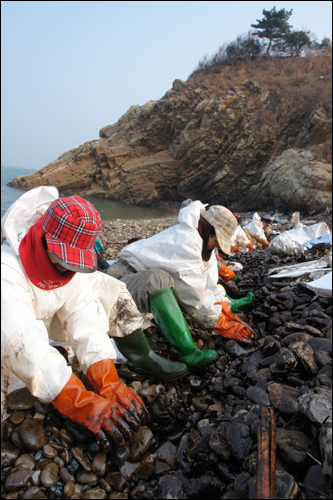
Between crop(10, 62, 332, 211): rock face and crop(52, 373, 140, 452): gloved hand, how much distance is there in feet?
44.4

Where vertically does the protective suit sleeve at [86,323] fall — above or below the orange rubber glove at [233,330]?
above

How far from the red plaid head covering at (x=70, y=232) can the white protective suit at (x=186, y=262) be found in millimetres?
1170

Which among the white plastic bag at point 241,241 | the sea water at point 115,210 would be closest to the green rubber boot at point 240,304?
the white plastic bag at point 241,241

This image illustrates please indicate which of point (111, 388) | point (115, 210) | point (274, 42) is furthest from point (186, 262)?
point (274, 42)

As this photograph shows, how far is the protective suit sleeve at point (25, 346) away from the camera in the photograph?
1419 millimetres

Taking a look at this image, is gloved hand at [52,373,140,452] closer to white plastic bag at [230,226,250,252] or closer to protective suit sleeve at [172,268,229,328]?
protective suit sleeve at [172,268,229,328]

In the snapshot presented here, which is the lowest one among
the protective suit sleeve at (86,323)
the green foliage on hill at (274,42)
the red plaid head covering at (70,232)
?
the protective suit sleeve at (86,323)

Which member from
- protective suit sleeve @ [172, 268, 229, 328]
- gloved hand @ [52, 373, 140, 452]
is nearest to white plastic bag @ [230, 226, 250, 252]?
protective suit sleeve @ [172, 268, 229, 328]

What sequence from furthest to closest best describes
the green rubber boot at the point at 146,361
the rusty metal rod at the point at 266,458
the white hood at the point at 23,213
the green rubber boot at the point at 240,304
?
the green rubber boot at the point at 240,304 < the green rubber boot at the point at 146,361 < the white hood at the point at 23,213 < the rusty metal rod at the point at 266,458

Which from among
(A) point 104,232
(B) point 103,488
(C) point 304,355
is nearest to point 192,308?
(C) point 304,355

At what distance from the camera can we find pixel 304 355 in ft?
6.63

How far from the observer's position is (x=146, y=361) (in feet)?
7.11

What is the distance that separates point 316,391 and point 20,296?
1819mm

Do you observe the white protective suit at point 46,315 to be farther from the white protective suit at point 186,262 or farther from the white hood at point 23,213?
the white protective suit at point 186,262
